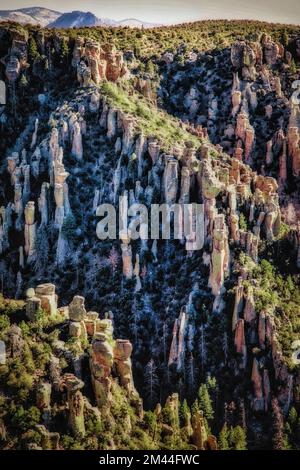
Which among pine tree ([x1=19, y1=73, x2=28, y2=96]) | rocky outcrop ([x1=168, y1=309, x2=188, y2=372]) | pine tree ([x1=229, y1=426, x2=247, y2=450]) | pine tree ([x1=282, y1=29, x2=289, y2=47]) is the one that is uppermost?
pine tree ([x1=282, y1=29, x2=289, y2=47])

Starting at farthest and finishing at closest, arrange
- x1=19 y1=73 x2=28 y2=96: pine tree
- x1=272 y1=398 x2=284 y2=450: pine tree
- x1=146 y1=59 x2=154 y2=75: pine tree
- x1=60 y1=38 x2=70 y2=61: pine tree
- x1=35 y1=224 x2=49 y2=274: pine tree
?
x1=146 y1=59 x2=154 y2=75: pine tree
x1=60 y1=38 x2=70 y2=61: pine tree
x1=19 y1=73 x2=28 y2=96: pine tree
x1=35 y1=224 x2=49 y2=274: pine tree
x1=272 y1=398 x2=284 y2=450: pine tree

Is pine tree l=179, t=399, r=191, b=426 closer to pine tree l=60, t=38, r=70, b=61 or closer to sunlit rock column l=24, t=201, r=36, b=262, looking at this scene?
sunlit rock column l=24, t=201, r=36, b=262

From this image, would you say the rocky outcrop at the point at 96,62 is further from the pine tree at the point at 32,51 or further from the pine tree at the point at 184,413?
the pine tree at the point at 184,413

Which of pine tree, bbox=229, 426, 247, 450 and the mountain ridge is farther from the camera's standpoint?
the mountain ridge

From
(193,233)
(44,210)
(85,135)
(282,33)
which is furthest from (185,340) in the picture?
(282,33)

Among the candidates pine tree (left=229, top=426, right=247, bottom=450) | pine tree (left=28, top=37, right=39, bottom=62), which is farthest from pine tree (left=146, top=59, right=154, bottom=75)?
pine tree (left=229, top=426, right=247, bottom=450)

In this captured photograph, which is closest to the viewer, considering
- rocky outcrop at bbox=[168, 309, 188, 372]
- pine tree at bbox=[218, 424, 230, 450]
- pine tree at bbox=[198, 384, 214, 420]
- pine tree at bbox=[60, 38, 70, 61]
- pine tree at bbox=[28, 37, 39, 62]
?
pine tree at bbox=[218, 424, 230, 450]

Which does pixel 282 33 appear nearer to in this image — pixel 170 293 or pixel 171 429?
pixel 170 293

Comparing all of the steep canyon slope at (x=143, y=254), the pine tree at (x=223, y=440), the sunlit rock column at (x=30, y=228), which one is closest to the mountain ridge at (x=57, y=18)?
the steep canyon slope at (x=143, y=254)

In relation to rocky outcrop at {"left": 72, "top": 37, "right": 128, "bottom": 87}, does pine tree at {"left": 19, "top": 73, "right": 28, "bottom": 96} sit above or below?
below

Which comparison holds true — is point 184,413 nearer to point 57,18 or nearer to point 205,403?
point 205,403
